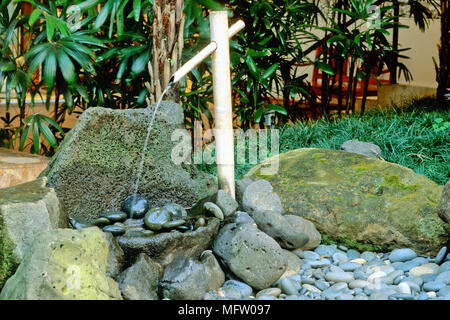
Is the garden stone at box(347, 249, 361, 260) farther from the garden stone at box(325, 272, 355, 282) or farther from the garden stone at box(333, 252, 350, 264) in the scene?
the garden stone at box(325, 272, 355, 282)

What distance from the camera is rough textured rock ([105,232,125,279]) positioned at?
2.55m

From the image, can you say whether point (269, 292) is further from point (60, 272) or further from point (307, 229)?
point (60, 272)

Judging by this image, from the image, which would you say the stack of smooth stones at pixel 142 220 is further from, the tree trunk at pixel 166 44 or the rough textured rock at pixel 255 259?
the tree trunk at pixel 166 44

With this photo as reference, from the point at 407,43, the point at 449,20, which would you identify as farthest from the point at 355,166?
the point at 407,43

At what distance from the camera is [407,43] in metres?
8.87

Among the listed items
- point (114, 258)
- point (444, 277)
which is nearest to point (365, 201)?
point (444, 277)

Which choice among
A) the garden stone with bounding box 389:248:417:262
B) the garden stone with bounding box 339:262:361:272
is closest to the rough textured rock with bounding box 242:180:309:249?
the garden stone with bounding box 339:262:361:272

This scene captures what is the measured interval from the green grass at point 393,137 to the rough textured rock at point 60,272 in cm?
218

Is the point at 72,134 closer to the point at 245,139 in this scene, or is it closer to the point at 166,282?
the point at 166,282

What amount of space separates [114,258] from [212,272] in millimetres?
470

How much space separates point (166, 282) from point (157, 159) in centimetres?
93

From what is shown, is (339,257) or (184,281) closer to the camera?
(184,281)

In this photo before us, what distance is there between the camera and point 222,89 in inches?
127

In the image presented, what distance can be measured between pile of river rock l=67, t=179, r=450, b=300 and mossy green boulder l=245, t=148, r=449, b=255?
8 centimetres
